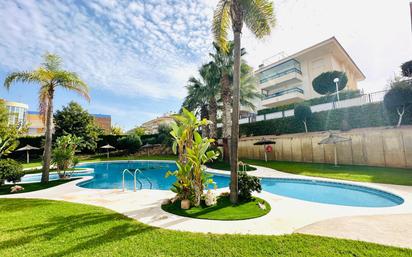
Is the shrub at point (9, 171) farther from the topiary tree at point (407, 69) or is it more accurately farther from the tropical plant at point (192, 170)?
the topiary tree at point (407, 69)

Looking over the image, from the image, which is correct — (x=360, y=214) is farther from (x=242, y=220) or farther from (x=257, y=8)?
(x=257, y=8)

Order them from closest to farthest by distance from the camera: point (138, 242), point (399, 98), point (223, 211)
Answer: point (138, 242), point (223, 211), point (399, 98)

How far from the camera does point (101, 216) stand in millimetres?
5824

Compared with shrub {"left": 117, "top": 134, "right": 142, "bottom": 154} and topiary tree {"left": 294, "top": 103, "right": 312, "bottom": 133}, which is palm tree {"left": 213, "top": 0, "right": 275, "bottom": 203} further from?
shrub {"left": 117, "top": 134, "right": 142, "bottom": 154}

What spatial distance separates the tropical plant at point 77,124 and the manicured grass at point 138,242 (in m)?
27.6

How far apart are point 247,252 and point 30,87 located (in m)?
14.5

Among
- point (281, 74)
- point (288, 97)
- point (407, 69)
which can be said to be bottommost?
point (407, 69)

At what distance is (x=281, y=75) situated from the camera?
30.1 metres

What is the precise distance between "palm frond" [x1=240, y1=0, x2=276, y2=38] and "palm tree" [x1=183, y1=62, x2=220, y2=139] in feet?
39.8

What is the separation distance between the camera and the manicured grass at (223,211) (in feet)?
18.6

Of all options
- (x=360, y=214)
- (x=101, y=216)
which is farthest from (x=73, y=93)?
(x=360, y=214)

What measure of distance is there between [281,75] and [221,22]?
24699 millimetres

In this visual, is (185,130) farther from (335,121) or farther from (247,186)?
(335,121)

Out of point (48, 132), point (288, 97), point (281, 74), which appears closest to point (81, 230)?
point (48, 132)
